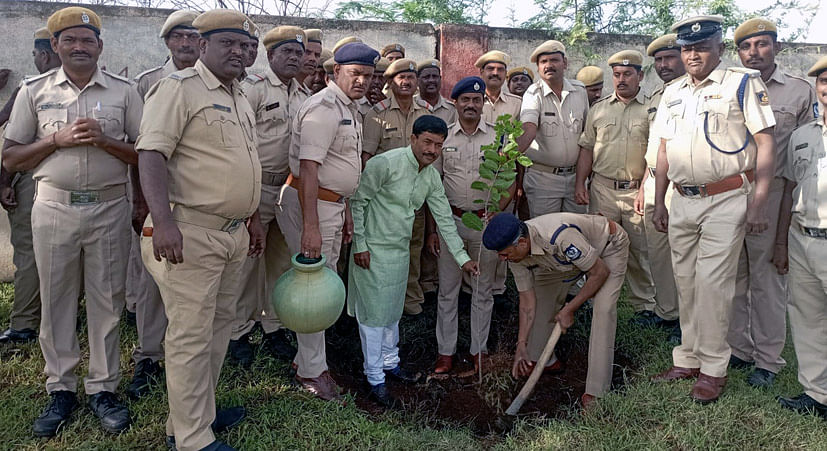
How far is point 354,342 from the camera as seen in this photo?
4.66 metres

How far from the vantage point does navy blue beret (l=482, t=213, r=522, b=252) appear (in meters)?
3.36

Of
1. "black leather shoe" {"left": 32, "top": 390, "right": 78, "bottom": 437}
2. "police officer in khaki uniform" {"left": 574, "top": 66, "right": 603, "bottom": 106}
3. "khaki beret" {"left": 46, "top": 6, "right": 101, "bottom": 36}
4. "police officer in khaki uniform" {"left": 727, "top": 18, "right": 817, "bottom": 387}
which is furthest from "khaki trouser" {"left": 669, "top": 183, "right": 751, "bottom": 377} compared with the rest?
"black leather shoe" {"left": 32, "top": 390, "right": 78, "bottom": 437}

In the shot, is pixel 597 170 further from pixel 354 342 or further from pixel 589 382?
pixel 354 342

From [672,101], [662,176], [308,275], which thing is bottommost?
[308,275]

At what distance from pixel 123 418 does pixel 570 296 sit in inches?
141

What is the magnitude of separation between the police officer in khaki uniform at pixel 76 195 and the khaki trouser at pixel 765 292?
3.85 metres

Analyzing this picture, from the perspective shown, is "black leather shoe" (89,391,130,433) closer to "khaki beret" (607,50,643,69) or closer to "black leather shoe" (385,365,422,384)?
"black leather shoe" (385,365,422,384)

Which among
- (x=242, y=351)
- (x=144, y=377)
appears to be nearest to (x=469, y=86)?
(x=242, y=351)

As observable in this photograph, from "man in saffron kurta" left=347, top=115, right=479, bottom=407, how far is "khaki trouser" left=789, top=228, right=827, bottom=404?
1.91 m

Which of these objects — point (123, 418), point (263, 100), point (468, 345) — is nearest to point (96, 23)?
point (263, 100)

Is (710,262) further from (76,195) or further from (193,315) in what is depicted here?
(76,195)

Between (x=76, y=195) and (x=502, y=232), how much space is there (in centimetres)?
232

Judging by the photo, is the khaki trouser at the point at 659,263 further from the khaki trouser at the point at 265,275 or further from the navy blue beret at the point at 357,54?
the khaki trouser at the point at 265,275

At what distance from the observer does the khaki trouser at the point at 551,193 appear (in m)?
4.91
